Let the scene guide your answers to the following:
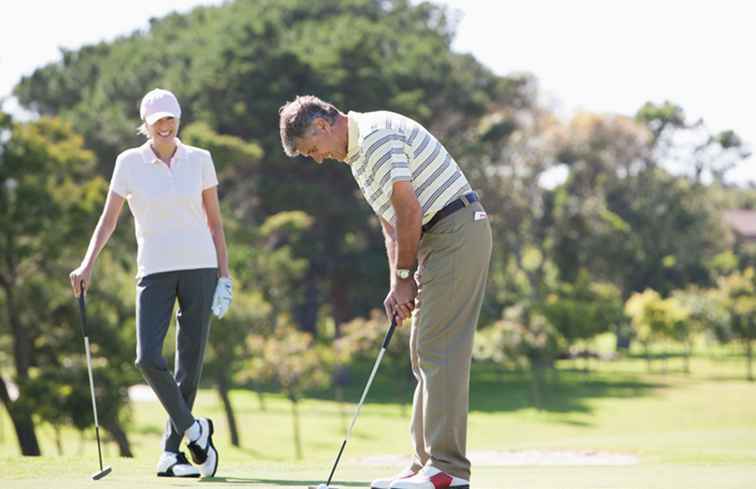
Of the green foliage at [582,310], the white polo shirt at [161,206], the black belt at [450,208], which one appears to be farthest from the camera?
the green foliage at [582,310]

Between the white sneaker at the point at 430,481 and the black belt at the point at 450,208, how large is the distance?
104cm

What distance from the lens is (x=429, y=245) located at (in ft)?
17.5

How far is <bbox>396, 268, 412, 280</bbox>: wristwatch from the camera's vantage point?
205 inches

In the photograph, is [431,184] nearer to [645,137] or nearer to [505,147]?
[505,147]

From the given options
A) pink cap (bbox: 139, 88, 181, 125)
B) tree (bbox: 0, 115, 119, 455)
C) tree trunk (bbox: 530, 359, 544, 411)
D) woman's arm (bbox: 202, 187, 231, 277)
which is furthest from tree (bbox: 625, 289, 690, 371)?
pink cap (bbox: 139, 88, 181, 125)

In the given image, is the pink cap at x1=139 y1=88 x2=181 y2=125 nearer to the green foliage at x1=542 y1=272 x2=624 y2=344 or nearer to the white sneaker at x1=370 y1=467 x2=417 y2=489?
the white sneaker at x1=370 y1=467 x2=417 y2=489

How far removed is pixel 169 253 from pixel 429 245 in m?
1.73

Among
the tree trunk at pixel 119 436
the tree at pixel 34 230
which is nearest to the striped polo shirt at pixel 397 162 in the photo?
the tree at pixel 34 230

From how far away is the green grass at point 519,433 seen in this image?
6.30 meters

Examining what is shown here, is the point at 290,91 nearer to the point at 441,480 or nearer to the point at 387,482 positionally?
the point at 387,482

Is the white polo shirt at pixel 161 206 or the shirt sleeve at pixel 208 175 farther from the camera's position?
the shirt sleeve at pixel 208 175

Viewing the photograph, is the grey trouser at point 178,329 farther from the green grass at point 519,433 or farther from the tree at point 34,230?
the tree at point 34,230

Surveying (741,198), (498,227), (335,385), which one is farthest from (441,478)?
(741,198)

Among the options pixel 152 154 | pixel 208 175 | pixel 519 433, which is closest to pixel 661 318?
pixel 519 433
